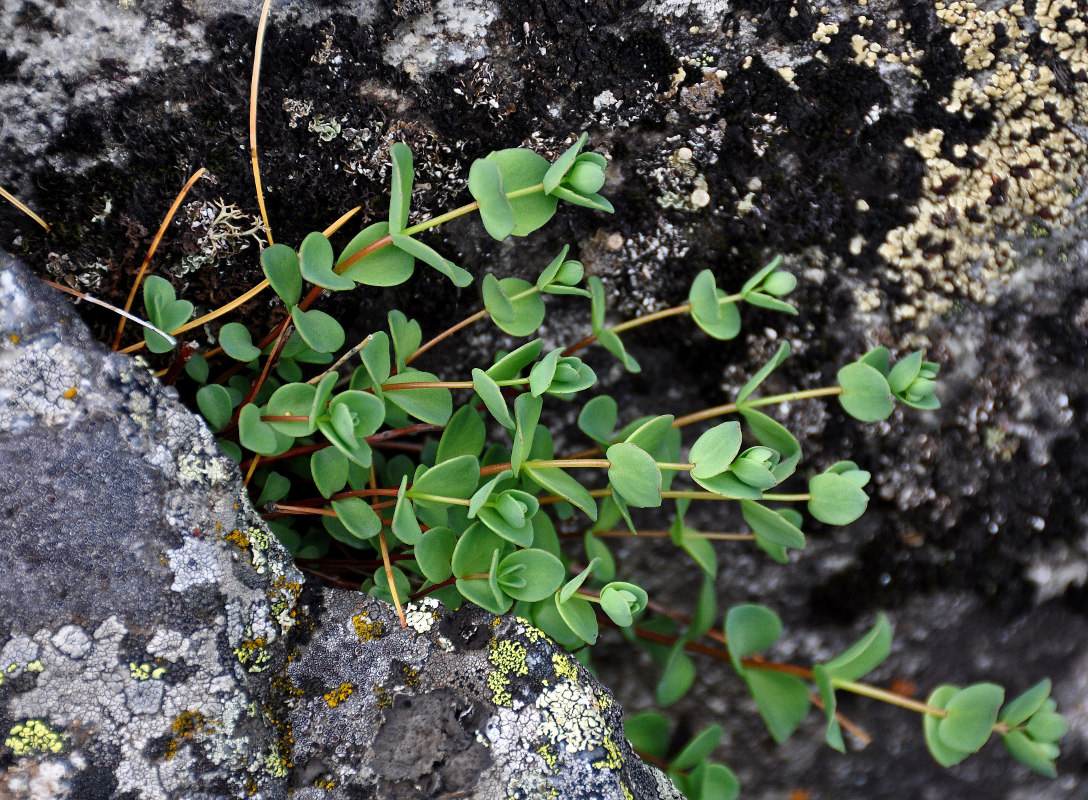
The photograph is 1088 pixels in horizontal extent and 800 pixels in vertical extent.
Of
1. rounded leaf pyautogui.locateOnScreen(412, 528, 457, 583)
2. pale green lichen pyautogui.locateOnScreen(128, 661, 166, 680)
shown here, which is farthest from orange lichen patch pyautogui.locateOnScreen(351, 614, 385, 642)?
pale green lichen pyautogui.locateOnScreen(128, 661, 166, 680)

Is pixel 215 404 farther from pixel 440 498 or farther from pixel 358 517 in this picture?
pixel 440 498

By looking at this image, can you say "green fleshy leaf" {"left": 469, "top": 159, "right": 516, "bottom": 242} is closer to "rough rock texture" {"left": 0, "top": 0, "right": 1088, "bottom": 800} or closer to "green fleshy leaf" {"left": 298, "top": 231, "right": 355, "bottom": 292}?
"green fleshy leaf" {"left": 298, "top": 231, "right": 355, "bottom": 292}

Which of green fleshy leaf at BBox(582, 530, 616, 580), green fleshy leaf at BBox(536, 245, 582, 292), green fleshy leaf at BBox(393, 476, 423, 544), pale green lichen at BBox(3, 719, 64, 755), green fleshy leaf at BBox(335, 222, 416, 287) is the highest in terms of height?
green fleshy leaf at BBox(335, 222, 416, 287)

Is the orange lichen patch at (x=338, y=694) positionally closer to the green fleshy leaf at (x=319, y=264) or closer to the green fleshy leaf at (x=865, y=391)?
the green fleshy leaf at (x=319, y=264)

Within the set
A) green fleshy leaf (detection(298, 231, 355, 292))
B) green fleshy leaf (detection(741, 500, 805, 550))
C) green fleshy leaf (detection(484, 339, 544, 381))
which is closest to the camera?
green fleshy leaf (detection(298, 231, 355, 292))

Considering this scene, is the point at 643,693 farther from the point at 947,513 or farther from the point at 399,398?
the point at 399,398

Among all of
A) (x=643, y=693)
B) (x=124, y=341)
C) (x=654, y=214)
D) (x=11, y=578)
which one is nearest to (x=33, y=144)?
(x=124, y=341)

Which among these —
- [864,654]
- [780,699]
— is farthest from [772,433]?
[780,699]
